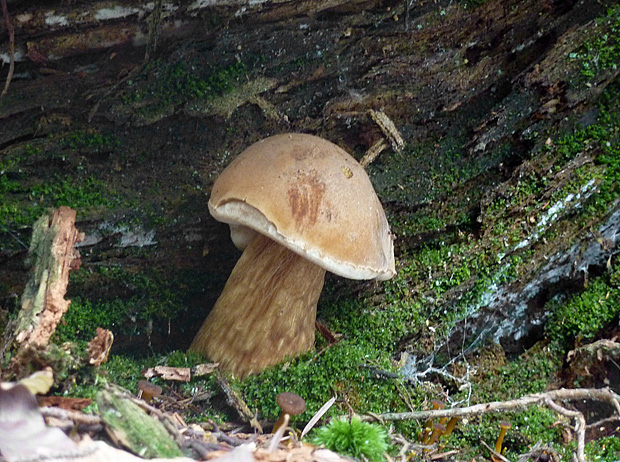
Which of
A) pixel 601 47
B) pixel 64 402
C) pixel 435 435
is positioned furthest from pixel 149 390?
pixel 601 47

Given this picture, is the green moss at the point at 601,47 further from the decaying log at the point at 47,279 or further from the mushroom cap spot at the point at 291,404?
the decaying log at the point at 47,279

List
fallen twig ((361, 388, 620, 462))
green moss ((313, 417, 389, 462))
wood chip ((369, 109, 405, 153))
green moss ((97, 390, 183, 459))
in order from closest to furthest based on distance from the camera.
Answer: green moss ((97, 390, 183, 459)), green moss ((313, 417, 389, 462)), fallen twig ((361, 388, 620, 462)), wood chip ((369, 109, 405, 153))

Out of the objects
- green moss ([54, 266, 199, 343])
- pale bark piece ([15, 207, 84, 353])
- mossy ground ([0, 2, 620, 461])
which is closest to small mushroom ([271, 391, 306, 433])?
mossy ground ([0, 2, 620, 461])

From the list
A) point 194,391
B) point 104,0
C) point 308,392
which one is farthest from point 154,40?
point 308,392

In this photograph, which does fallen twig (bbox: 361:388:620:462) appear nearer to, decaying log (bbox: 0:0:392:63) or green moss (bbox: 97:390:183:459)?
green moss (bbox: 97:390:183:459)

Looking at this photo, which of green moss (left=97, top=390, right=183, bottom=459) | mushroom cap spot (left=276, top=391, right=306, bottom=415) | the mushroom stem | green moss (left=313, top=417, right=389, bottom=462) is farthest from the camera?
the mushroom stem

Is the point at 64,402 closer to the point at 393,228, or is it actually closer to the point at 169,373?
the point at 169,373
